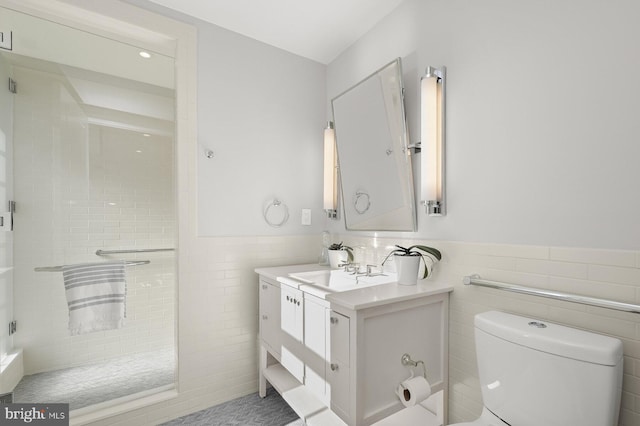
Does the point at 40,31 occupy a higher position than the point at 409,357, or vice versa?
the point at 40,31

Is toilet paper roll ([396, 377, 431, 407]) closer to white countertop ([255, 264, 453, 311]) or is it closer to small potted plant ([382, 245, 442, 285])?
white countertop ([255, 264, 453, 311])

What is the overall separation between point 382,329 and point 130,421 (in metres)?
1.59

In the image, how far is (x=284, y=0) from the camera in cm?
176

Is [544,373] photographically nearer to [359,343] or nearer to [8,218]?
[359,343]

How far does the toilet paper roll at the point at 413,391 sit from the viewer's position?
1.18 metres

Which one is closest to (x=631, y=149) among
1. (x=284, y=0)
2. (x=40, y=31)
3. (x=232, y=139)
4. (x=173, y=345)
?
(x=284, y=0)

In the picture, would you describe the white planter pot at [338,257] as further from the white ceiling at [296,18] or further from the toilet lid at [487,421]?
the white ceiling at [296,18]

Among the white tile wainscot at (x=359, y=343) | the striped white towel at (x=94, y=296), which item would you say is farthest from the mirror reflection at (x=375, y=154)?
the striped white towel at (x=94, y=296)

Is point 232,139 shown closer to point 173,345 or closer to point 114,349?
point 173,345

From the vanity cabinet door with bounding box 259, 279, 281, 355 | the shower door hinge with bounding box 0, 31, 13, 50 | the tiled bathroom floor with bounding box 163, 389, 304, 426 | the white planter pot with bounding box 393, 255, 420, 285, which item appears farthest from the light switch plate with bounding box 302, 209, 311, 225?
the shower door hinge with bounding box 0, 31, 13, 50

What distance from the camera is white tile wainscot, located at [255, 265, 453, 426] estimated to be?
1.17m

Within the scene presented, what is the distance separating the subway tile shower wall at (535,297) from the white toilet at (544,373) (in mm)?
86

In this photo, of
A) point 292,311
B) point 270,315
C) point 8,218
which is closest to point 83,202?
point 8,218

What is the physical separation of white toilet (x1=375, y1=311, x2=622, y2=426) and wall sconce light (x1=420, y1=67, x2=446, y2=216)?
58 cm
